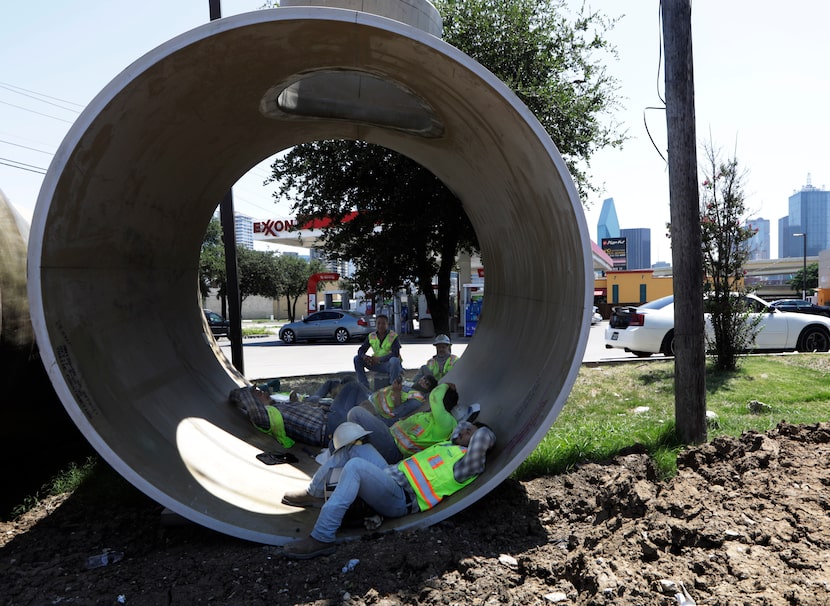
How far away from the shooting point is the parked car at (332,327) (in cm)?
2353

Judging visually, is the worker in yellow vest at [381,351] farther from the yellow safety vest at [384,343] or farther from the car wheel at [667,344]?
the car wheel at [667,344]

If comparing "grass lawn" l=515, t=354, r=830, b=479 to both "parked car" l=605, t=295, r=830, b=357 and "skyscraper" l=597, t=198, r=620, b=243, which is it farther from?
"skyscraper" l=597, t=198, r=620, b=243

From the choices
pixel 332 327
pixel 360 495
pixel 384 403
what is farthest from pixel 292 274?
pixel 360 495

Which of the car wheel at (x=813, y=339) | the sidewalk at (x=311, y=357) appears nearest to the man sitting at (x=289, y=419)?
the sidewalk at (x=311, y=357)

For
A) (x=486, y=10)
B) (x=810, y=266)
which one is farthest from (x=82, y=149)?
(x=810, y=266)

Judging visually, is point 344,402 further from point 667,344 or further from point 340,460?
point 667,344

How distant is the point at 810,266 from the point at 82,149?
272 feet

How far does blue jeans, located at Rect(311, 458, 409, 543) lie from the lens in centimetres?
409

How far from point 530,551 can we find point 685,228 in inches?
143

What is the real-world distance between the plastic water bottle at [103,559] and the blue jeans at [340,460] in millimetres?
1331

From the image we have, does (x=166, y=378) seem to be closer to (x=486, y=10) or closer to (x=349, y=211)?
(x=349, y=211)

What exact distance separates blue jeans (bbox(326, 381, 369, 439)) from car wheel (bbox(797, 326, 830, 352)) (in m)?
9.90

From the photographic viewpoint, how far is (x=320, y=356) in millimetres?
18047

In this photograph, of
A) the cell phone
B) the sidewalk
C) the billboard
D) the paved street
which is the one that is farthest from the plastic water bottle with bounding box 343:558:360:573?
the billboard
